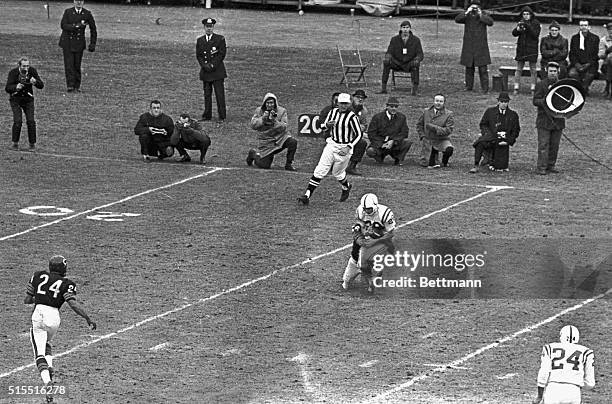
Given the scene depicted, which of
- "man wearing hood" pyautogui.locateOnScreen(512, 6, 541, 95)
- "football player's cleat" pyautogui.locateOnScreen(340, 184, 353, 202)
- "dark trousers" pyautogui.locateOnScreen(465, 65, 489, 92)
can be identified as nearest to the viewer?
"football player's cleat" pyautogui.locateOnScreen(340, 184, 353, 202)

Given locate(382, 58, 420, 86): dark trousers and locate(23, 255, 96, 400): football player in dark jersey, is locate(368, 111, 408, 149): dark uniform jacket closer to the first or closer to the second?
locate(382, 58, 420, 86): dark trousers

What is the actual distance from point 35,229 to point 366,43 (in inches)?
771

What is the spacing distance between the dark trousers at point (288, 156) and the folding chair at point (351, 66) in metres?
7.92

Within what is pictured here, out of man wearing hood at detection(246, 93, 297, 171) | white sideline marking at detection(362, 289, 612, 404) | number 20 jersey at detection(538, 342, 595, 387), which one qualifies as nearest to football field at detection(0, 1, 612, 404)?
white sideline marking at detection(362, 289, 612, 404)

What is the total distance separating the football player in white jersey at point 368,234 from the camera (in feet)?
64.7

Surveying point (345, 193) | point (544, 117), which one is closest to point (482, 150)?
point (544, 117)

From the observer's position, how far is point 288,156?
27.6 meters

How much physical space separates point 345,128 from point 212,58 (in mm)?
7585

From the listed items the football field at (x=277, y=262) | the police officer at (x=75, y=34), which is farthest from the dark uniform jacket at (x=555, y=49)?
the police officer at (x=75, y=34)

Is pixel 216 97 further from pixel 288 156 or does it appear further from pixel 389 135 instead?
pixel 389 135

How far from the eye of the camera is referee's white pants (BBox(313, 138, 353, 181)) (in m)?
24.6

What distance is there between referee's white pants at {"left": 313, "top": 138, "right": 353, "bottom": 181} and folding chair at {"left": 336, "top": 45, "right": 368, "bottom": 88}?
10777 millimetres

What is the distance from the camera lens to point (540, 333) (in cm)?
1870

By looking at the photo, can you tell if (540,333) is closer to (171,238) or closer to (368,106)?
(171,238)
